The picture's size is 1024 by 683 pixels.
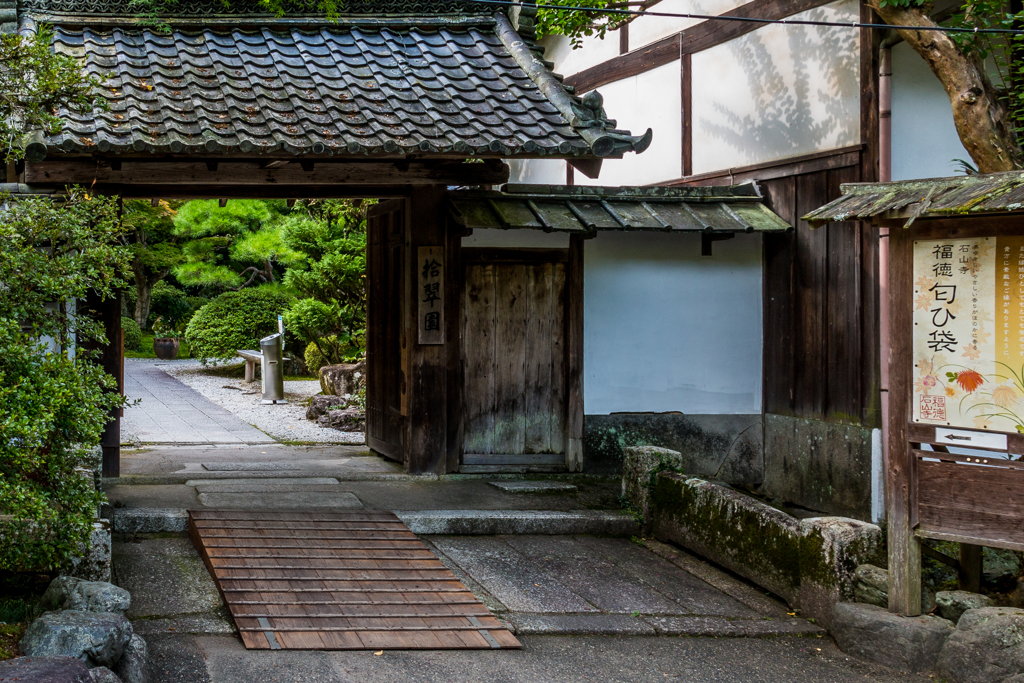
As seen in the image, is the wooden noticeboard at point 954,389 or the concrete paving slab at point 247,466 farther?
the concrete paving slab at point 247,466

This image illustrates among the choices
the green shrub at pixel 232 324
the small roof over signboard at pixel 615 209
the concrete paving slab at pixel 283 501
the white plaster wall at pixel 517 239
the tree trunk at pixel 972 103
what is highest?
the tree trunk at pixel 972 103

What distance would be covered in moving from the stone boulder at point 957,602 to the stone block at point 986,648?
7.4 inches

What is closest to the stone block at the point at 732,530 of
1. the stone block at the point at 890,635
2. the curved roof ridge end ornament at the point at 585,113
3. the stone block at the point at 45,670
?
the stone block at the point at 890,635

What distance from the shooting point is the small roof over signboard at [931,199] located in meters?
5.05

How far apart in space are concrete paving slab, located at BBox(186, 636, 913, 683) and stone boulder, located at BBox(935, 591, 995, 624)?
0.56 m

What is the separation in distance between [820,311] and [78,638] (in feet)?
25.1

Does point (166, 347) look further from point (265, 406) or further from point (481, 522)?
point (481, 522)

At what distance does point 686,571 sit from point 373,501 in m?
2.83

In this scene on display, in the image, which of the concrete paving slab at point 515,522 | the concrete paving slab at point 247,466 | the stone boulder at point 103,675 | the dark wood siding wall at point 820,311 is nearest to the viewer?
the stone boulder at point 103,675

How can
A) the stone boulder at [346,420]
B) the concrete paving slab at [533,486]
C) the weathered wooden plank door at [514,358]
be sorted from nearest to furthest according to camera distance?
1. the concrete paving slab at [533,486]
2. the weathered wooden plank door at [514,358]
3. the stone boulder at [346,420]

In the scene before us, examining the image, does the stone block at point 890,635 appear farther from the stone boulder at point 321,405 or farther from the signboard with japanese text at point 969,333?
the stone boulder at point 321,405

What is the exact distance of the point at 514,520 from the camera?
794cm

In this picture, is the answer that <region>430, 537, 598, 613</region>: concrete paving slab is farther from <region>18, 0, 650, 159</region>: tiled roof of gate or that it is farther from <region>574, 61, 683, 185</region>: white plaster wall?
<region>574, 61, 683, 185</region>: white plaster wall

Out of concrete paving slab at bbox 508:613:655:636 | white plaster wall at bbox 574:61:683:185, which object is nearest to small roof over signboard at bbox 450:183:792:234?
white plaster wall at bbox 574:61:683:185
